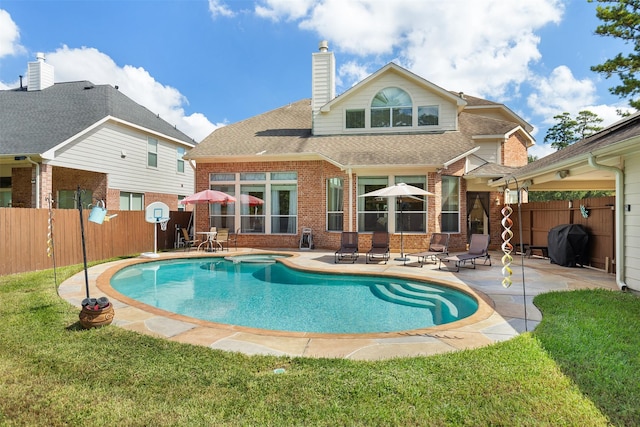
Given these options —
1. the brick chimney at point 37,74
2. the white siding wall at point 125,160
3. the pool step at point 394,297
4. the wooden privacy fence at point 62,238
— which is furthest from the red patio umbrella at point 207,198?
the brick chimney at point 37,74

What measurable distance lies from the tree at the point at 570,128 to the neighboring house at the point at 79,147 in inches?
1341

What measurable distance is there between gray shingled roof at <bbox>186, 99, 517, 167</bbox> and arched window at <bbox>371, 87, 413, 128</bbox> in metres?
0.60

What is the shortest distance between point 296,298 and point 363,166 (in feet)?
21.5

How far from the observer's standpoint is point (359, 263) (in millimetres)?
11273

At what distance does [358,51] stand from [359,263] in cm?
1103

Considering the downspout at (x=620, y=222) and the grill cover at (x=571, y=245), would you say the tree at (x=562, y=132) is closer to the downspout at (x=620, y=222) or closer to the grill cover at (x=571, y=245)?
the grill cover at (x=571, y=245)

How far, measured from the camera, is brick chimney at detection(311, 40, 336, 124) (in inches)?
647

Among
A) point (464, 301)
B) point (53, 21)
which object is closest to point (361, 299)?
point (464, 301)

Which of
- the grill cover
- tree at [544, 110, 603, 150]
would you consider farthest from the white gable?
tree at [544, 110, 603, 150]

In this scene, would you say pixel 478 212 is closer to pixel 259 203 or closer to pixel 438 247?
pixel 438 247

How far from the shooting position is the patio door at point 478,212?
15086 mm

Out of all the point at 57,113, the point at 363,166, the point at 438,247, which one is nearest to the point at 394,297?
the point at 438,247

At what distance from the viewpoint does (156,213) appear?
13.2 meters

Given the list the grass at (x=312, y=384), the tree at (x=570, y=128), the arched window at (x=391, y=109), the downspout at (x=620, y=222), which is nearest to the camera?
the grass at (x=312, y=384)
